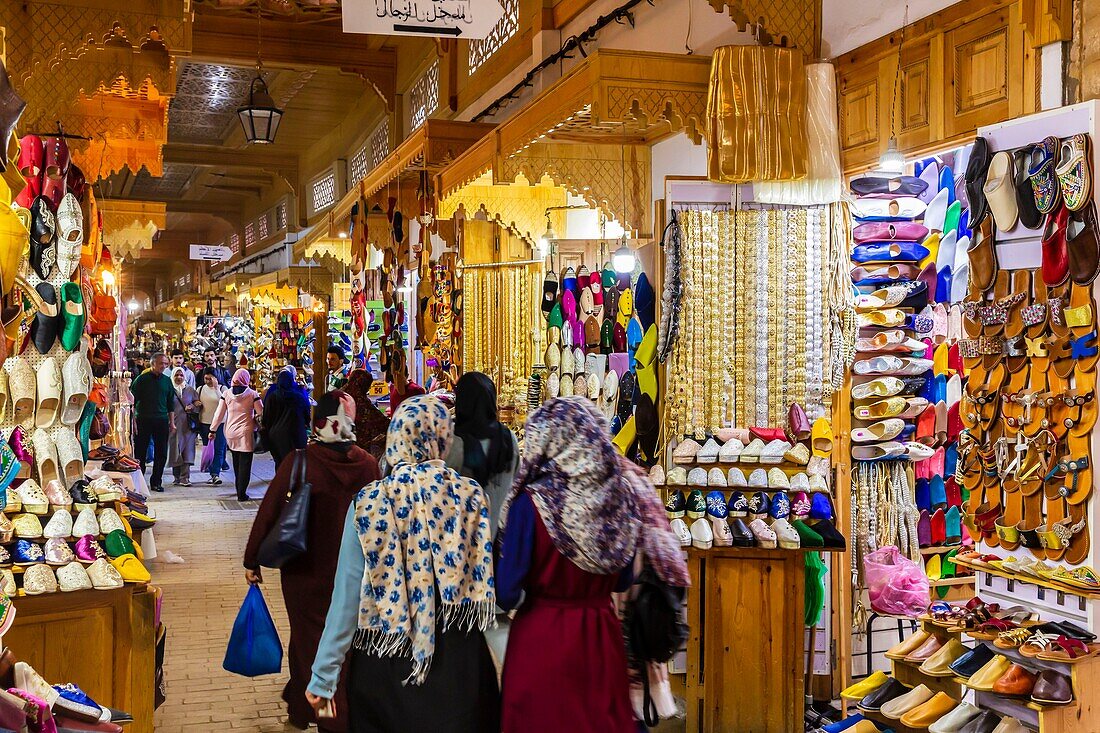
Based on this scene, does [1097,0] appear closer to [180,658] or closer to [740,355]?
[740,355]

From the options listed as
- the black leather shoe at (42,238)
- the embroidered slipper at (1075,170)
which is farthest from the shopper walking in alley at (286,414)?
the embroidered slipper at (1075,170)

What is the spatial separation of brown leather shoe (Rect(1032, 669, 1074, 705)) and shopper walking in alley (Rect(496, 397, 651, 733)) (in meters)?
1.42

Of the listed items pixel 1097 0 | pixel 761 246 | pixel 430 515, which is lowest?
pixel 430 515

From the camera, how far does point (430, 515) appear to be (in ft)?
9.87

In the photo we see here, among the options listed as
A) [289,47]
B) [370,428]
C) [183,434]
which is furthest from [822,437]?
[183,434]

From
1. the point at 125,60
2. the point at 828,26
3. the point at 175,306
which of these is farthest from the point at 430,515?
the point at 175,306

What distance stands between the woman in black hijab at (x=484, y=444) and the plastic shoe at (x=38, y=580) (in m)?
1.55

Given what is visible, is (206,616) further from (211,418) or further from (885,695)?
(211,418)

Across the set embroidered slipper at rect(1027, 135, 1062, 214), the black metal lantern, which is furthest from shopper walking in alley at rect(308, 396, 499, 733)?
the black metal lantern

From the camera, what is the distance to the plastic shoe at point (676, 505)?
16.6 feet

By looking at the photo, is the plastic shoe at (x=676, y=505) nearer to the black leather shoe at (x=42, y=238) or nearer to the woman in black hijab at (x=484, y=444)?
the woman in black hijab at (x=484, y=444)

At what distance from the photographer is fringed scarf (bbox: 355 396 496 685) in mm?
2967

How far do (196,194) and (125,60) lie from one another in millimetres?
18881

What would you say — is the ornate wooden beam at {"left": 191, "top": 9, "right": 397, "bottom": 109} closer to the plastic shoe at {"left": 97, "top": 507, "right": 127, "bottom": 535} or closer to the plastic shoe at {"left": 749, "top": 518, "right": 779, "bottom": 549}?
the plastic shoe at {"left": 97, "top": 507, "right": 127, "bottom": 535}
